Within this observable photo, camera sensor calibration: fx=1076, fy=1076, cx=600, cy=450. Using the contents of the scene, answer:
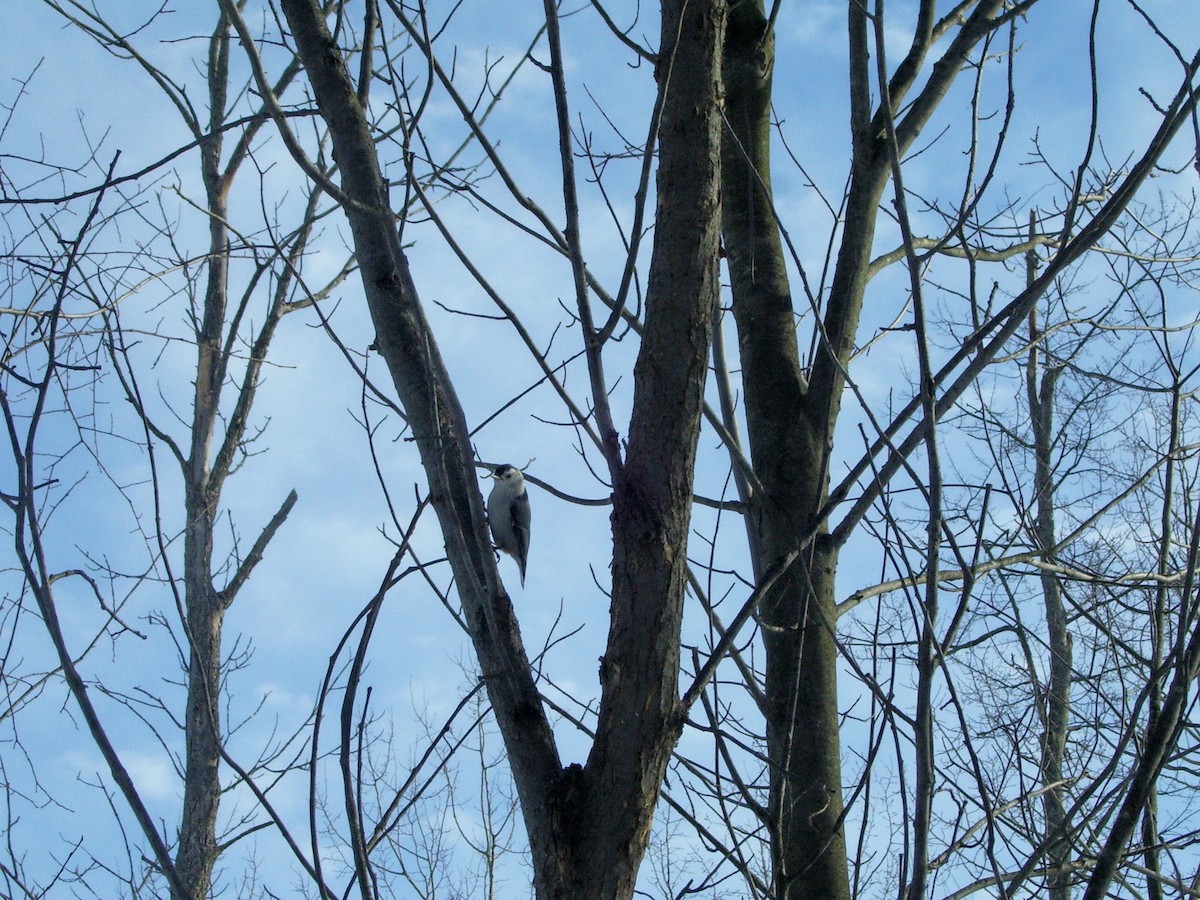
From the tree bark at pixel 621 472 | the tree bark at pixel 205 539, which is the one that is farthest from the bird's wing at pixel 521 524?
the tree bark at pixel 621 472

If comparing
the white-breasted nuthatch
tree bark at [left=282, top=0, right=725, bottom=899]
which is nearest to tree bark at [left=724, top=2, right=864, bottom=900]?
tree bark at [left=282, top=0, right=725, bottom=899]

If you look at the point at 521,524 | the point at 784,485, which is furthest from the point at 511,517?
the point at 784,485

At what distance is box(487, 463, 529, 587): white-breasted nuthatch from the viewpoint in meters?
4.75

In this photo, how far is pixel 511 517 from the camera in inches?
187

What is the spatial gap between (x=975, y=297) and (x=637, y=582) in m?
0.73

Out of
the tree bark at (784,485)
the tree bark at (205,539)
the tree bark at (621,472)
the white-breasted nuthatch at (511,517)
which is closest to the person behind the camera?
the tree bark at (621,472)

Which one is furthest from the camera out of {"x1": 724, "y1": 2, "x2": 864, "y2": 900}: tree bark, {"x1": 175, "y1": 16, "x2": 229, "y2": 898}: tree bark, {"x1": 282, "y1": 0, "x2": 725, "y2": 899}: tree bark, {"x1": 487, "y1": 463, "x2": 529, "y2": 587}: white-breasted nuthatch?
{"x1": 175, "y1": 16, "x2": 229, "y2": 898}: tree bark

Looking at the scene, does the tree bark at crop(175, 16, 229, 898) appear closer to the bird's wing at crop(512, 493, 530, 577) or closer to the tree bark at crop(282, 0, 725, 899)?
the bird's wing at crop(512, 493, 530, 577)

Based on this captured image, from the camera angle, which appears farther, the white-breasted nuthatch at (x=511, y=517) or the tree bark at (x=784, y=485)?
the white-breasted nuthatch at (x=511, y=517)

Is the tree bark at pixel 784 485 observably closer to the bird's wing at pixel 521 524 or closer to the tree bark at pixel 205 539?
the bird's wing at pixel 521 524

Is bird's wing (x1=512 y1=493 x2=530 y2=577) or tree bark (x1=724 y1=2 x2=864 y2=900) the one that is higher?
bird's wing (x1=512 y1=493 x2=530 y2=577)

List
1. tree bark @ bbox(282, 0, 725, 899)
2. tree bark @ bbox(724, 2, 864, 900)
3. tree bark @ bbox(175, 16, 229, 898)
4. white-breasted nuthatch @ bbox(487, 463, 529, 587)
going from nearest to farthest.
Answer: tree bark @ bbox(282, 0, 725, 899) < tree bark @ bbox(724, 2, 864, 900) < white-breasted nuthatch @ bbox(487, 463, 529, 587) < tree bark @ bbox(175, 16, 229, 898)

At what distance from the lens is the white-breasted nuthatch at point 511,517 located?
4.75 meters

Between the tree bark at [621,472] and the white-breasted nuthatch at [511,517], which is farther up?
the white-breasted nuthatch at [511,517]
